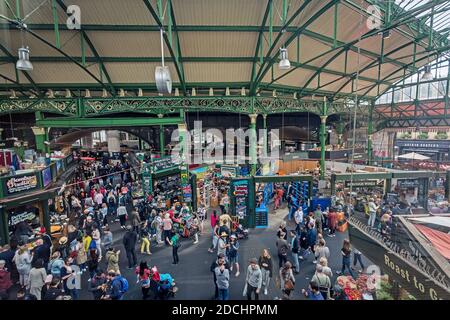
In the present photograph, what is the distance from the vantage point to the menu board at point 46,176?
30.2 ft

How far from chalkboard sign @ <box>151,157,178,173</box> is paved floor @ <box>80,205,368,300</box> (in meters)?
3.66

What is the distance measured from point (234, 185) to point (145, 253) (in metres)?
4.32

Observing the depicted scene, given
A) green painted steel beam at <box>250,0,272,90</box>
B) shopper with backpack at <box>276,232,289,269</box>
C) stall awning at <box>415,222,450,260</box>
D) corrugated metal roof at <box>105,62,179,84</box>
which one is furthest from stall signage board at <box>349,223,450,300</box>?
corrugated metal roof at <box>105,62,179,84</box>

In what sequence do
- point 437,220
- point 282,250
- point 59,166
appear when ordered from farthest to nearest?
point 59,166, point 282,250, point 437,220

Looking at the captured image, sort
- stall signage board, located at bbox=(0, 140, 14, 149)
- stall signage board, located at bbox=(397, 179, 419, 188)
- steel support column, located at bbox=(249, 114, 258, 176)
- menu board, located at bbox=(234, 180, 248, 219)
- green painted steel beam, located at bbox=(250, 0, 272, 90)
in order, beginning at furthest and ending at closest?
stall signage board, located at bbox=(0, 140, 14, 149) < steel support column, located at bbox=(249, 114, 258, 176) < stall signage board, located at bbox=(397, 179, 419, 188) < menu board, located at bbox=(234, 180, 248, 219) < green painted steel beam, located at bbox=(250, 0, 272, 90)

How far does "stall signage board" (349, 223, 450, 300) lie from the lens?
2.52 metres

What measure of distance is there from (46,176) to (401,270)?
466 inches

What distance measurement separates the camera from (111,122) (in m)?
11.9

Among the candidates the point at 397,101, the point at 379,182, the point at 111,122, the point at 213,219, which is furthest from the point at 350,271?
the point at 397,101

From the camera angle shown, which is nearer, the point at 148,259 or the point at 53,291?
the point at 53,291

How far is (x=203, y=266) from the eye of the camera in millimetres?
6914

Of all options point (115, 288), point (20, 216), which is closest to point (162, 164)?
point (20, 216)

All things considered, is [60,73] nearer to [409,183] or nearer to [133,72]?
[133,72]

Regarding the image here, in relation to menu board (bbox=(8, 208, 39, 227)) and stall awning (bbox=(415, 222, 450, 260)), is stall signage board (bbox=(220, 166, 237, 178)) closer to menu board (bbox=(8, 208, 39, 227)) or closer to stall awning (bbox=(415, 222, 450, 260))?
menu board (bbox=(8, 208, 39, 227))
